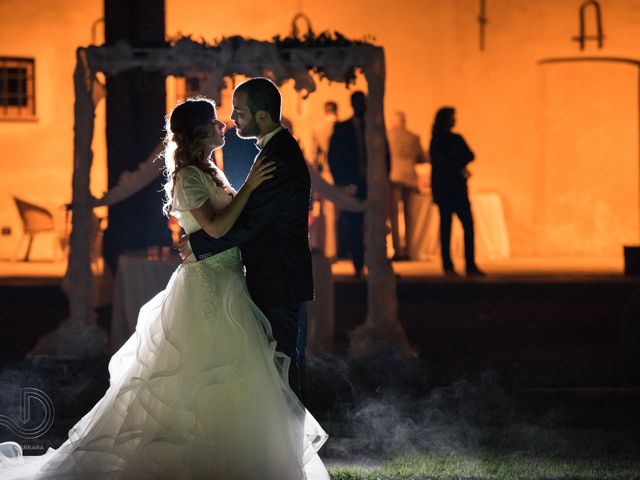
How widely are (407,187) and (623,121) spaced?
349cm

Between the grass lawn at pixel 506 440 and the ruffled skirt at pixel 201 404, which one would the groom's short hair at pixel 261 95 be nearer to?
the ruffled skirt at pixel 201 404

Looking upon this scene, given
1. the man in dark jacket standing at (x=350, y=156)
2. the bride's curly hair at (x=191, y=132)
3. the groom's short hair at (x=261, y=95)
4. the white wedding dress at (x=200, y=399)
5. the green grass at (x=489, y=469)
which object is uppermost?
the man in dark jacket standing at (x=350, y=156)

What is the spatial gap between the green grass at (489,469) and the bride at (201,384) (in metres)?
0.50

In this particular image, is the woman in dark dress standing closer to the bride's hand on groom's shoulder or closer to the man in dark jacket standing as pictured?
the man in dark jacket standing

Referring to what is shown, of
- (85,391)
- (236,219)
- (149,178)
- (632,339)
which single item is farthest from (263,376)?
(149,178)

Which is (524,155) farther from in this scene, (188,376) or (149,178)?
(188,376)

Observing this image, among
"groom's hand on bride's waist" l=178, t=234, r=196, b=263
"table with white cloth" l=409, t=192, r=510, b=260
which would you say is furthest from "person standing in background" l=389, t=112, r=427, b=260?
"groom's hand on bride's waist" l=178, t=234, r=196, b=263

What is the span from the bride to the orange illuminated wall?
35.9ft

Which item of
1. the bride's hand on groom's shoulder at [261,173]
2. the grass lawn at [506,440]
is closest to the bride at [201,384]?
the bride's hand on groom's shoulder at [261,173]

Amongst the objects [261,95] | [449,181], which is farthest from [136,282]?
[449,181]

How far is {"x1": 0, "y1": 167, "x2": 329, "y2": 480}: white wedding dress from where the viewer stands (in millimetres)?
4691

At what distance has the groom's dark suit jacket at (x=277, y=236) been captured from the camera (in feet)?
15.5

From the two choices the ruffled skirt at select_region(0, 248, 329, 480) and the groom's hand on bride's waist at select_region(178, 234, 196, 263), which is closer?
the ruffled skirt at select_region(0, 248, 329, 480)

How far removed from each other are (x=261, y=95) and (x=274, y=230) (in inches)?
20.5
